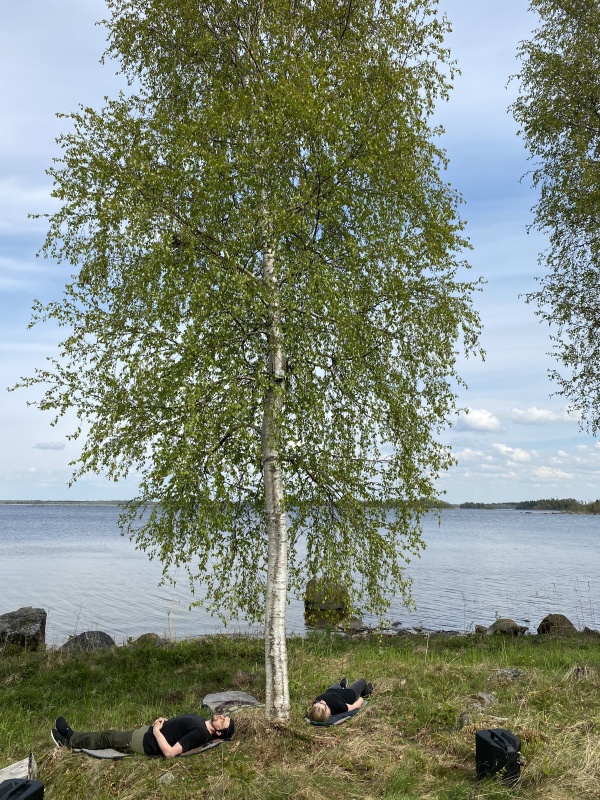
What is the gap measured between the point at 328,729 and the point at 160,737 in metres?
2.49

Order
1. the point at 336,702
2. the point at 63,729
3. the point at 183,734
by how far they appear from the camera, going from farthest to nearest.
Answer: the point at 336,702, the point at 63,729, the point at 183,734

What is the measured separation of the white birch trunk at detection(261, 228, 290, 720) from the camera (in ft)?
36.3

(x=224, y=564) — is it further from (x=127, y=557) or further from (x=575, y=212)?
(x=127, y=557)

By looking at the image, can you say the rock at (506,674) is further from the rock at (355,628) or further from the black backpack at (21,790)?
the rock at (355,628)

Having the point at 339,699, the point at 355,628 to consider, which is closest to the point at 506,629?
the point at 355,628

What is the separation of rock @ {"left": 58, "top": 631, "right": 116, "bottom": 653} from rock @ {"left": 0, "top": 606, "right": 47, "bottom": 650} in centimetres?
126

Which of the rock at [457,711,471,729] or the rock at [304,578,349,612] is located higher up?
the rock at [304,578,349,612]

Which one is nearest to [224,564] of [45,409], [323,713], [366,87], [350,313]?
[323,713]

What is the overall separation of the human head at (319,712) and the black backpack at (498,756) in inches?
110

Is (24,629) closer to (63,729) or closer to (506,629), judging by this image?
(63,729)

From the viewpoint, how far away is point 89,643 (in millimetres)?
19016

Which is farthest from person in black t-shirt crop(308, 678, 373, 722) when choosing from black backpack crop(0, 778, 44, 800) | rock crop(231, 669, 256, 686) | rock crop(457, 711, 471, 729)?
black backpack crop(0, 778, 44, 800)

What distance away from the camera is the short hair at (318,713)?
409 inches

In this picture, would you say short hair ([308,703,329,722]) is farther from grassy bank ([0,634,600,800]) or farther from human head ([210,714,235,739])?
human head ([210,714,235,739])
